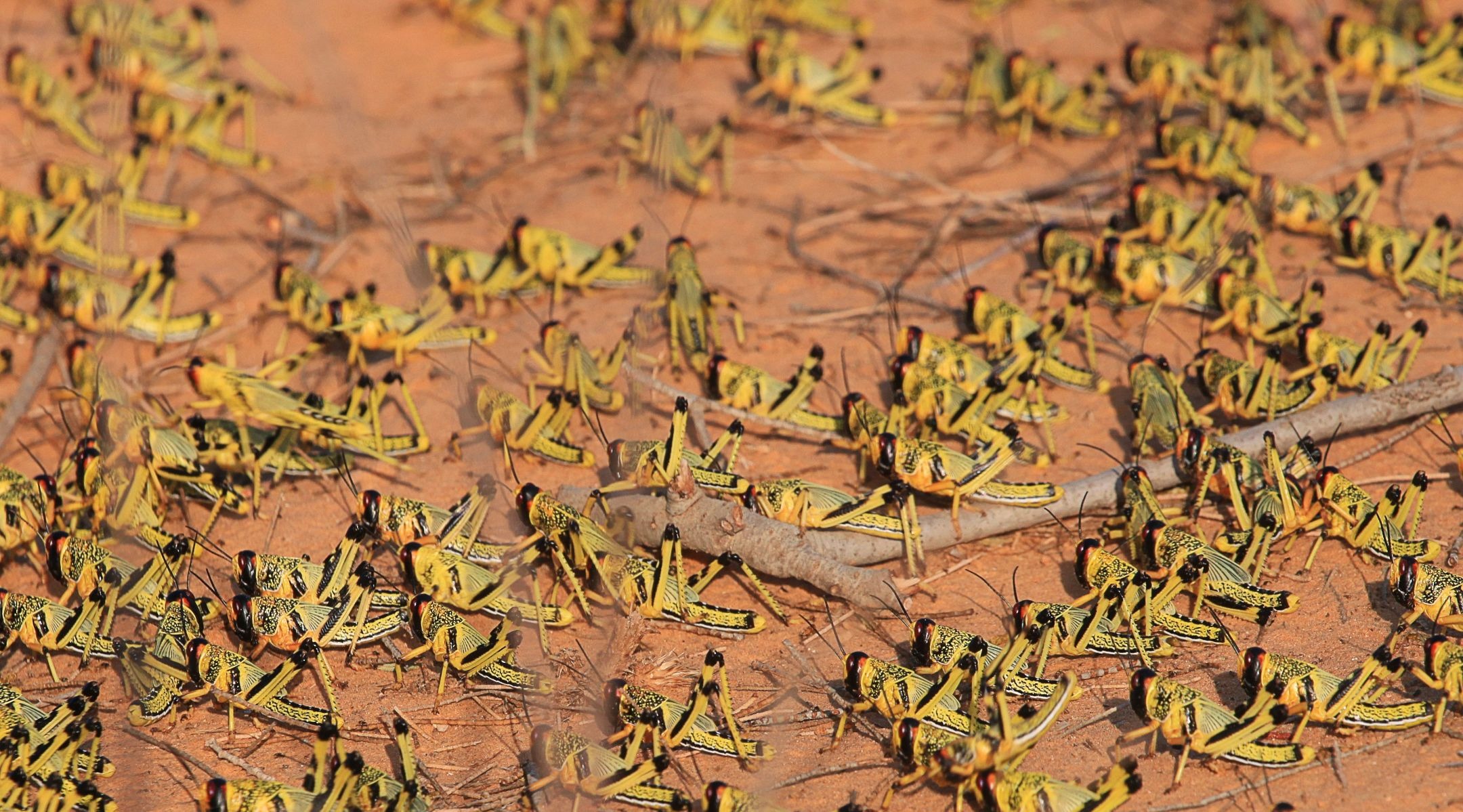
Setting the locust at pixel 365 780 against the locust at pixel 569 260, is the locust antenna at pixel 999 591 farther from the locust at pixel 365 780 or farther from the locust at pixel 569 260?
the locust at pixel 569 260

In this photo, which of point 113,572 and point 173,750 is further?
point 113,572

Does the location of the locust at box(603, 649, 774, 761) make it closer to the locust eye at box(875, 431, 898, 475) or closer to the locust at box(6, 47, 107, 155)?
the locust eye at box(875, 431, 898, 475)

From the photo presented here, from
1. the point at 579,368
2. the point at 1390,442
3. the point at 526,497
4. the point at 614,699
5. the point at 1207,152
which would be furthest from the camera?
the point at 1207,152

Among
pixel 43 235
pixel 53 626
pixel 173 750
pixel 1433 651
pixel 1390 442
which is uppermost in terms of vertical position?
pixel 1390 442

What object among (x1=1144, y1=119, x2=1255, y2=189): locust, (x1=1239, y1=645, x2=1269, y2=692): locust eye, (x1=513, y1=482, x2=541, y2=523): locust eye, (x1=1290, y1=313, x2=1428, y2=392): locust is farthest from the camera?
(x1=1144, y1=119, x2=1255, y2=189): locust

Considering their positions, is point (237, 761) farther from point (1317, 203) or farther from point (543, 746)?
point (1317, 203)

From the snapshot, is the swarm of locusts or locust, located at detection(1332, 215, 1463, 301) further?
locust, located at detection(1332, 215, 1463, 301)

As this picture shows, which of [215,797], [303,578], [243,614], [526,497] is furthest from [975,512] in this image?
[215,797]

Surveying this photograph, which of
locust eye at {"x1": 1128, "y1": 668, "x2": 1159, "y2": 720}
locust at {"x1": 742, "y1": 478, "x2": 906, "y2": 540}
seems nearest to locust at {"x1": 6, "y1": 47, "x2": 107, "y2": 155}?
locust at {"x1": 742, "y1": 478, "x2": 906, "y2": 540}
